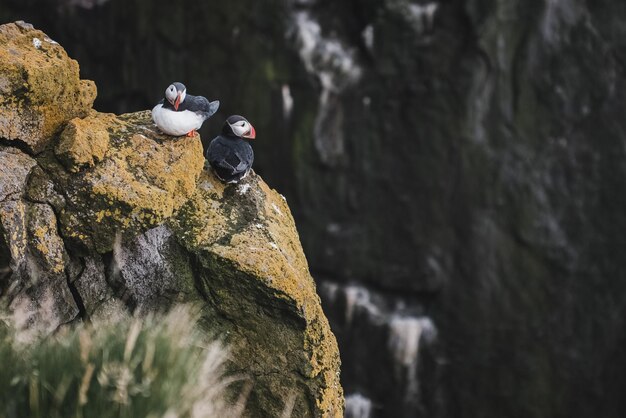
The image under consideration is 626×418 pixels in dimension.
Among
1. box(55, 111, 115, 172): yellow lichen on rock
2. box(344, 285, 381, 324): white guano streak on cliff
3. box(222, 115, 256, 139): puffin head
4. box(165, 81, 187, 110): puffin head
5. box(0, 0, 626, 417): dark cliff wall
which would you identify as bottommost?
box(344, 285, 381, 324): white guano streak on cliff

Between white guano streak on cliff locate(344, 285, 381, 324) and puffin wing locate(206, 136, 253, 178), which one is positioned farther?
white guano streak on cliff locate(344, 285, 381, 324)

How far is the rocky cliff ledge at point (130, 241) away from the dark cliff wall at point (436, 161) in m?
7.75

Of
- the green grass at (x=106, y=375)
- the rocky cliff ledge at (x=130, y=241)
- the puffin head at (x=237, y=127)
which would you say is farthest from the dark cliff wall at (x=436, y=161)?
the green grass at (x=106, y=375)

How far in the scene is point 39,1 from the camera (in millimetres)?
12109

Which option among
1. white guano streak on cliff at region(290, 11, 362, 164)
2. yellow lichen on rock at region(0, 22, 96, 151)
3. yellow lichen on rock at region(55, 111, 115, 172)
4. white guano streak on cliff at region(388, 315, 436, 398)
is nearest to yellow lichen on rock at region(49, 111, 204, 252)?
yellow lichen on rock at region(55, 111, 115, 172)

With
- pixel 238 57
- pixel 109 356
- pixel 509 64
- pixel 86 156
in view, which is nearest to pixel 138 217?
pixel 86 156

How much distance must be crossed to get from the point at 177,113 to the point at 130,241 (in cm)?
81

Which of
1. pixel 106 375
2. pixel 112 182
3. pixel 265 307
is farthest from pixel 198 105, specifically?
pixel 106 375

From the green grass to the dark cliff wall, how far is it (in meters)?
8.97

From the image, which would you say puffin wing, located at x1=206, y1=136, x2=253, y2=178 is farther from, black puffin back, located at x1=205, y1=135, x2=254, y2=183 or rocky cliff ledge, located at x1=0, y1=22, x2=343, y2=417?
rocky cliff ledge, located at x1=0, y1=22, x2=343, y2=417

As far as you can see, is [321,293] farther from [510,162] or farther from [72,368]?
[72,368]

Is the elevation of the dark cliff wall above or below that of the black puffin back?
below

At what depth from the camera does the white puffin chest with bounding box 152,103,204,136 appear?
466 cm

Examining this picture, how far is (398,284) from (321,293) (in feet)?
4.05
